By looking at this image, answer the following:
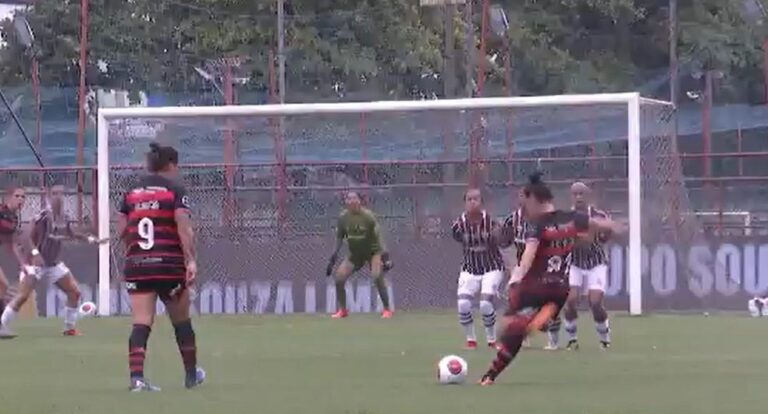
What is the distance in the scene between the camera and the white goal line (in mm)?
29578

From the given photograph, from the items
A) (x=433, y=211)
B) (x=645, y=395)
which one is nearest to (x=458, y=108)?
(x=433, y=211)

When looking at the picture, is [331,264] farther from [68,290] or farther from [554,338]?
[554,338]

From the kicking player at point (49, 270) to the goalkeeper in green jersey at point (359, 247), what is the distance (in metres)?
5.69

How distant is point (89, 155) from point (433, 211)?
6752 millimetres

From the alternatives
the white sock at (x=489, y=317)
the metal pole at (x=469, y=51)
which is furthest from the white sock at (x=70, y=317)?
the metal pole at (x=469, y=51)

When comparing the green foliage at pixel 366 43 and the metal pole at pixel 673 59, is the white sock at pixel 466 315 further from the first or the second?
the green foliage at pixel 366 43

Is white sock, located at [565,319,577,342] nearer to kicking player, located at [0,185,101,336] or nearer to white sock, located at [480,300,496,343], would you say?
white sock, located at [480,300,496,343]

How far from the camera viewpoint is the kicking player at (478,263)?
21.8 meters

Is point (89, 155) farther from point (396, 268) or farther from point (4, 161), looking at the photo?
point (396, 268)

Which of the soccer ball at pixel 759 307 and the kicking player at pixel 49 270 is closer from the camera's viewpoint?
the kicking player at pixel 49 270

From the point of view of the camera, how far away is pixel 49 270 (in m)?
24.7

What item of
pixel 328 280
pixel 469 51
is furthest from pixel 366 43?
pixel 328 280

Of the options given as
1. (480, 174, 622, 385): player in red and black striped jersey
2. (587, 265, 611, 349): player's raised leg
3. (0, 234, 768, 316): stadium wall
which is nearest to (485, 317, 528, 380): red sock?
(480, 174, 622, 385): player in red and black striped jersey

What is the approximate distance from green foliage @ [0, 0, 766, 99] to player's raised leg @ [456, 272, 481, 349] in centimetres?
1625
